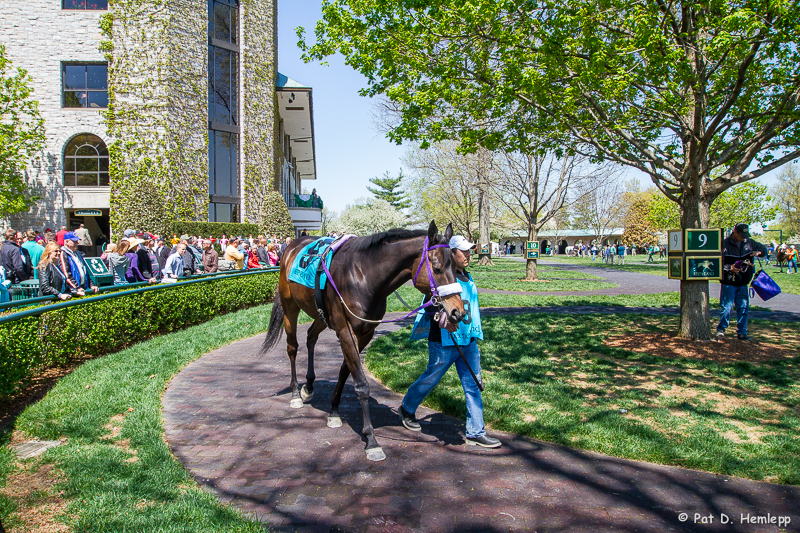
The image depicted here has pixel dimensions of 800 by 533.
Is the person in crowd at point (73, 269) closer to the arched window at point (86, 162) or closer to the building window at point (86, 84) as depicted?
the arched window at point (86, 162)

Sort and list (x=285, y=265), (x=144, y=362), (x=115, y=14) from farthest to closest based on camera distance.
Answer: (x=115, y=14) < (x=144, y=362) < (x=285, y=265)

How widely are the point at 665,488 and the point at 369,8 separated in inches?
363

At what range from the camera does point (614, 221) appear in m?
70.2

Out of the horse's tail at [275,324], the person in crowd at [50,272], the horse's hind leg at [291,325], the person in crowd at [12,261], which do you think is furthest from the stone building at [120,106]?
the horse's hind leg at [291,325]

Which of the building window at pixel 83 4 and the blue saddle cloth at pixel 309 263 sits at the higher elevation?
the building window at pixel 83 4

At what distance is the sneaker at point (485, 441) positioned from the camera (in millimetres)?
4242

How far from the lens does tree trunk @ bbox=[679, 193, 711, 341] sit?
7.60 meters

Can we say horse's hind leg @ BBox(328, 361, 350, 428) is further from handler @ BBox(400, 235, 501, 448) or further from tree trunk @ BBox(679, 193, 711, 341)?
tree trunk @ BBox(679, 193, 711, 341)

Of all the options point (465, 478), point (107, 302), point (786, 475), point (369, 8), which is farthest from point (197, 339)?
point (786, 475)

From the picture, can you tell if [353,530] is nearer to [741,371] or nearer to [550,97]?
[741,371]

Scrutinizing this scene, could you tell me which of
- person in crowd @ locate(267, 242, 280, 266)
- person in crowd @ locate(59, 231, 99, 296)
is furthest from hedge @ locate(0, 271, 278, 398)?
person in crowd @ locate(267, 242, 280, 266)

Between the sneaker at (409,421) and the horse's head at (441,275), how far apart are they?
1381 mm

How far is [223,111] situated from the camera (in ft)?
81.8

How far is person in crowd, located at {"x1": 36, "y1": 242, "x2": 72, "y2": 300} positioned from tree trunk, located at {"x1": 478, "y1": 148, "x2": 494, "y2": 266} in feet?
60.7
